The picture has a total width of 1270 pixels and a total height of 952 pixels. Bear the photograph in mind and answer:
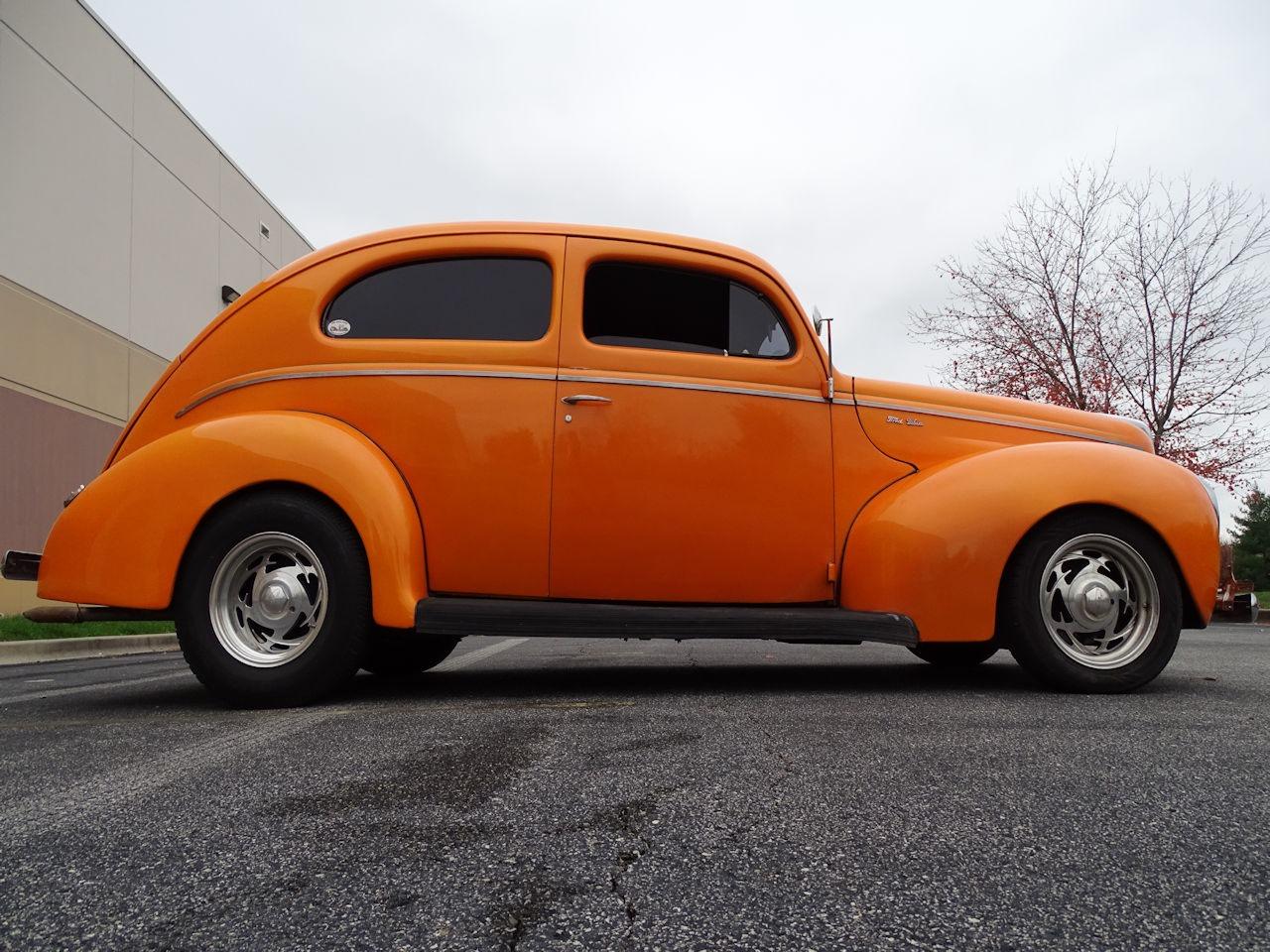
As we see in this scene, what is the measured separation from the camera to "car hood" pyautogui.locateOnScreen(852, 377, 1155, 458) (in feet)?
12.6

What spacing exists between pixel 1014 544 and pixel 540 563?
1998 mm

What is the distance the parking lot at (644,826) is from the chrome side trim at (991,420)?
4.46ft

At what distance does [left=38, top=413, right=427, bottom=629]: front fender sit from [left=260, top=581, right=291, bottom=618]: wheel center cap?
35cm

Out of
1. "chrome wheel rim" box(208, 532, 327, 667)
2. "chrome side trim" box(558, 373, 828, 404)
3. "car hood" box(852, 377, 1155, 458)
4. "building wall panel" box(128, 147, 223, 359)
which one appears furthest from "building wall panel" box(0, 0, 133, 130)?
"car hood" box(852, 377, 1155, 458)

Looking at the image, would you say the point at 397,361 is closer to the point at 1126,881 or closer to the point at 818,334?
the point at 818,334

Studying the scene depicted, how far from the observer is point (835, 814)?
1687 mm

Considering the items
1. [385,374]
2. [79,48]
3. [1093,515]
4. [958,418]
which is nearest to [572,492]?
[385,374]

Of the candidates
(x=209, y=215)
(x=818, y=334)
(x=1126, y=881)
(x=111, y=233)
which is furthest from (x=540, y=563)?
(x=209, y=215)

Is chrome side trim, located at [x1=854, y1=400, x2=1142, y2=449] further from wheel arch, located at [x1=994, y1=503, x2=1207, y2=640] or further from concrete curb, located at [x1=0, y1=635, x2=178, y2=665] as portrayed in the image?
concrete curb, located at [x1=0, y1=635, x2=178, y2=665]

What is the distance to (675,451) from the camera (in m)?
3.56

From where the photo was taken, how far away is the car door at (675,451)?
11.6 feet

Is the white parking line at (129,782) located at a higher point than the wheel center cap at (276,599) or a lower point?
lower

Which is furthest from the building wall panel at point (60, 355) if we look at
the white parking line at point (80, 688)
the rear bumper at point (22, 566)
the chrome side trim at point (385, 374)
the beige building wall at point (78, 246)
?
the chrome side trim at point (385, 374)

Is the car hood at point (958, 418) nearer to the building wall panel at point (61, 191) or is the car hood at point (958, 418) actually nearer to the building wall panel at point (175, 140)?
the building wall panel at point (61, 191)
